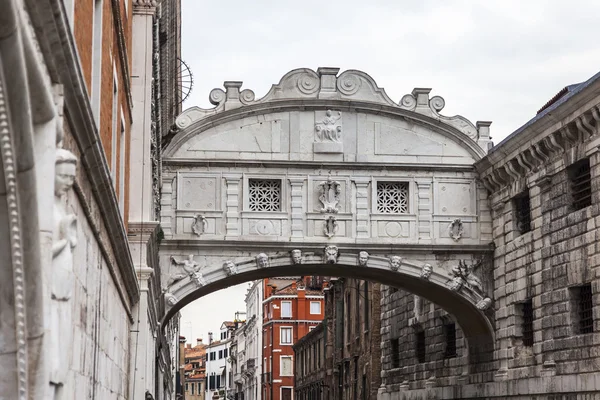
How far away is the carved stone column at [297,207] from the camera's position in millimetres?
24719

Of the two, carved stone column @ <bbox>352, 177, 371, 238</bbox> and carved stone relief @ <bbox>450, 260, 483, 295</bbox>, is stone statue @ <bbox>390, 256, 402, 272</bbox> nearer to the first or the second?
carved stone column @ <bbox>352, 177, 371, 238</bbox>

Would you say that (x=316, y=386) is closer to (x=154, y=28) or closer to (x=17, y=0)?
(x=154, y=28)

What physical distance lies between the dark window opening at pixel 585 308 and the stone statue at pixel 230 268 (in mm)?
7537

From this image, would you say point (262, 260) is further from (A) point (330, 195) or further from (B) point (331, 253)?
(A) point (330, 195)

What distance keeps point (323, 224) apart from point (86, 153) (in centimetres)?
1627

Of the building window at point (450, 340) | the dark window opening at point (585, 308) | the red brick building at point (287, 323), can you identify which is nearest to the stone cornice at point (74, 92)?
the dark window opening at point (585, 308)

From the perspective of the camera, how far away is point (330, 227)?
24.8 meters

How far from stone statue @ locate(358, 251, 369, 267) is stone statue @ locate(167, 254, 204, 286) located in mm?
3511

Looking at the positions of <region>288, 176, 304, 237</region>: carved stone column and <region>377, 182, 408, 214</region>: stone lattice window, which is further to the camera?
<region>377, 182, 408, 214</region>: stone lattice window

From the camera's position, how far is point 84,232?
9039 mm

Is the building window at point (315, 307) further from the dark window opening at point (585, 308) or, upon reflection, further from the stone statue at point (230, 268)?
the dark window opening at point (585, 308)

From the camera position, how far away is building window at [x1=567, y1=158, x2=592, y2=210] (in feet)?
68.7

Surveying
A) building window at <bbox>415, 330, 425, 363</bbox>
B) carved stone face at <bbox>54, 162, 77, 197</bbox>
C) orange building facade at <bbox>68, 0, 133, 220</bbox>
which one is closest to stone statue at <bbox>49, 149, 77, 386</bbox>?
carved stone face at <bbox>54, 162, 77, 197</bbox>

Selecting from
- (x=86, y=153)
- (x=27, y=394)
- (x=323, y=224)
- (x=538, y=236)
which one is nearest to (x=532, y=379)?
(x=538, y=236)
